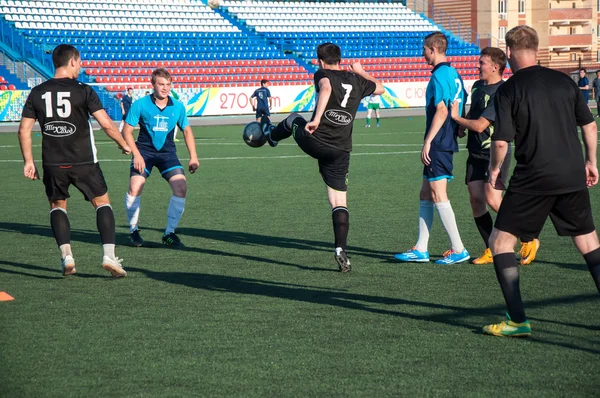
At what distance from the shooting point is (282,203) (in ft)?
42.6

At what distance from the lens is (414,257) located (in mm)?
8484

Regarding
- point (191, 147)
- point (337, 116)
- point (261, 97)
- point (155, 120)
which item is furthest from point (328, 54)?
point (261, 97)

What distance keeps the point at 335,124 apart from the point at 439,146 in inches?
37.2

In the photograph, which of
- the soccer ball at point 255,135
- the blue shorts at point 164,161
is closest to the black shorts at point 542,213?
the soccer ball at point 255,135

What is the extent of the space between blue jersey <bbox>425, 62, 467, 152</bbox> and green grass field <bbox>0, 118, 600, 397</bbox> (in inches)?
43.7

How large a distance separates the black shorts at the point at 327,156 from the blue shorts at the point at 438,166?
74cm

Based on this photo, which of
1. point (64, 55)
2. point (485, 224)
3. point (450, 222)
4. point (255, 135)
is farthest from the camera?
point (255, 135)

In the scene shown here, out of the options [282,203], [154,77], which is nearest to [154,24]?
[282,203]

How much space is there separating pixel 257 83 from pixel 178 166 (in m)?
34.5

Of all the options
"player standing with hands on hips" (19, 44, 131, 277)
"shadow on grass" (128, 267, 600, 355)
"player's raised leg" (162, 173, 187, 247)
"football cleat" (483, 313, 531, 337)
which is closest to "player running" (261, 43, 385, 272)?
"shadow on grass" (128, 267, 600, 355)

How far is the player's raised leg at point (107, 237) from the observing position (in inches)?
303

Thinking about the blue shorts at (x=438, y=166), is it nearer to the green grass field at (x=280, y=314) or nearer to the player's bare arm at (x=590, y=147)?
the green grass field at (x=280, y=314)

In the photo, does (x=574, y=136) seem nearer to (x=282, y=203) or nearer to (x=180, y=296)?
(x=180, y=296)

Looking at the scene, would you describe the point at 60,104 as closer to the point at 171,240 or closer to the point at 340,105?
the point at 340,105
